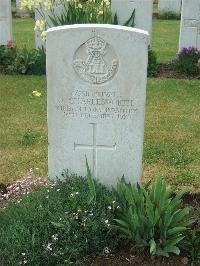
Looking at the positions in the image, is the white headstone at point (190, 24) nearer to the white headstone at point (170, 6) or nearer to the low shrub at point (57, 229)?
the low shrub at point (57, 229)

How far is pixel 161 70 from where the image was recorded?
9.67 m

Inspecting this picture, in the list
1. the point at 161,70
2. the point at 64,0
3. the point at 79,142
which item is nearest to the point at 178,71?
the point at 161,70

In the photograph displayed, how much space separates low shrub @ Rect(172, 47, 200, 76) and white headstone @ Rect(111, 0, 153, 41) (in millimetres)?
928

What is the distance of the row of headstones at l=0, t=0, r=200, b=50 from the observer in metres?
9.33

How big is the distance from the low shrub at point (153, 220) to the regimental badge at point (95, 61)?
85 centimetres

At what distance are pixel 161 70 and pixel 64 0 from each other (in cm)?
222

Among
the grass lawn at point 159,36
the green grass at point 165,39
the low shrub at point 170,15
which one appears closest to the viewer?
the green grass at point 165,39

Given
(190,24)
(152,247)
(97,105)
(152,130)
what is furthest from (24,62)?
(152,247)

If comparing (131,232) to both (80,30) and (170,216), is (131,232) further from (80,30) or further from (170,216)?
(80,30)

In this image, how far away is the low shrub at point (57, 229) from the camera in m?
3.48

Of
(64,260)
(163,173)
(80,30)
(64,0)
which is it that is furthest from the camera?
(64,0)

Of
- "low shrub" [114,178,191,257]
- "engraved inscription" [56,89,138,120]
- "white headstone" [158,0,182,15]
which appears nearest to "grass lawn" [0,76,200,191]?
"engraved inscription" [56,89,138,120]

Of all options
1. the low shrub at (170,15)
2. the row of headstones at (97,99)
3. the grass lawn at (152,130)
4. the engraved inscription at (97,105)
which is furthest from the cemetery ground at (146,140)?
the low shrub at (170,15)

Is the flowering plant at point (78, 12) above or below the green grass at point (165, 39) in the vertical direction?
above
